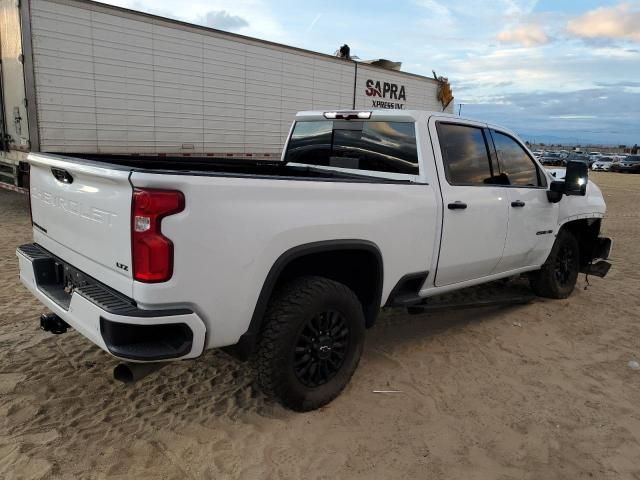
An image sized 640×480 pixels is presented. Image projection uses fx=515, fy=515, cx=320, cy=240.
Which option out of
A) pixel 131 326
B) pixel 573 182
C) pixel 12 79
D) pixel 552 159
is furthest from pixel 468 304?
pixel 552 159

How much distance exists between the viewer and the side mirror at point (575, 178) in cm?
446

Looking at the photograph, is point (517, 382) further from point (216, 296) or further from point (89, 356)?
point (89, 356)

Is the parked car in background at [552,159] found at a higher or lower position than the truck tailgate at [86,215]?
lower

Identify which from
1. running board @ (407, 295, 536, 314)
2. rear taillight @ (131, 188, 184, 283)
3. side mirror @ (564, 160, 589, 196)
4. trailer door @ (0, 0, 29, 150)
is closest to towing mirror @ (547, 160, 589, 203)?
side mirror @ (564, 160, 589, 196)

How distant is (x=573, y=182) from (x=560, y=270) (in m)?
1.31

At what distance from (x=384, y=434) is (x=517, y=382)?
4.12ft

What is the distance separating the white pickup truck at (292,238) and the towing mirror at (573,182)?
12mm

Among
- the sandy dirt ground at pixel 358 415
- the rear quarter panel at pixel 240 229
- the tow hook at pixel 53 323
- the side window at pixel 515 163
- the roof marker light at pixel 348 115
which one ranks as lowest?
the sandy dirt ground at pixel 358 415

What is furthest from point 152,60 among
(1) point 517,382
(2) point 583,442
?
(2) point 583,442

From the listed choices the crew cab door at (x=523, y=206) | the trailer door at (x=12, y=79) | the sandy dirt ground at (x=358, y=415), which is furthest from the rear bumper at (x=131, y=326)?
the trailer door at (x=12, y=79)

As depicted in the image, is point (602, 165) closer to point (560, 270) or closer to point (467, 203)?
point (560, 270)

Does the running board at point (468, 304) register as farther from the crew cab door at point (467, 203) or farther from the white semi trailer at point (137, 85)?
the white semi trailer at point (137, 85)

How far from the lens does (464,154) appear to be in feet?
13.0

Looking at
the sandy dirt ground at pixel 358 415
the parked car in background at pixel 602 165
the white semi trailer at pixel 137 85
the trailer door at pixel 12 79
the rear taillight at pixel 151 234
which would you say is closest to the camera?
the rear taillight at pixel 151 234
